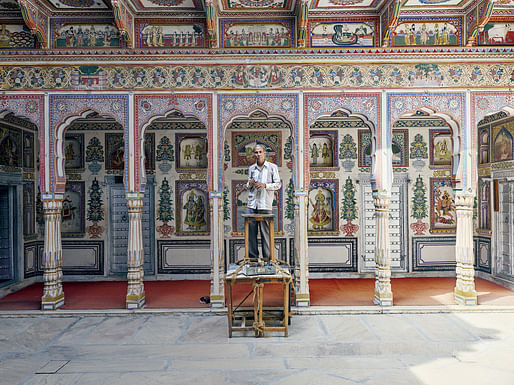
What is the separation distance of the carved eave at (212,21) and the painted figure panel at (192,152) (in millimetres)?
2904

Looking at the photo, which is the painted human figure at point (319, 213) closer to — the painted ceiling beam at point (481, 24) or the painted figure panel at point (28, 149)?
the painted ceiling beam at point (481, 24)

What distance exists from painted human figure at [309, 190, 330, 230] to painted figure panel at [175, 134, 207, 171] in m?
2.98

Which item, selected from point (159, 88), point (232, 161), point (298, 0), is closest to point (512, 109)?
point (298, 0)

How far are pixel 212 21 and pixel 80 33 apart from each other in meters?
2.53

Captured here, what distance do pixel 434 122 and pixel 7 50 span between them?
9.39 meters

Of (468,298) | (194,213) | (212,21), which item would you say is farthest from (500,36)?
(194,213)

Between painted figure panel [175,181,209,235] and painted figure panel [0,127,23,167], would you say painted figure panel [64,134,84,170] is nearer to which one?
painted figure panel [0,127,23,167]

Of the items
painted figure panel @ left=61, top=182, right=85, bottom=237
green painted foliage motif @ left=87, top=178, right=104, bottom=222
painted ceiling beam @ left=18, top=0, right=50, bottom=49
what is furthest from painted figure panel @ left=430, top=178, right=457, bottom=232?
painted ceiling beam @ left=18, top=0, right=50, bottom=49

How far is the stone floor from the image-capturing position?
4.66 metres

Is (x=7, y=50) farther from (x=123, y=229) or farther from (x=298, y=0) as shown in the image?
(x=298, y=0)

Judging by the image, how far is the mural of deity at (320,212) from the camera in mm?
9562

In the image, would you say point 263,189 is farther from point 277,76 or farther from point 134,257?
point 134,257

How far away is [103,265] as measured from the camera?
9.35 metres

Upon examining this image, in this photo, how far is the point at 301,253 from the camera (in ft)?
23.2
